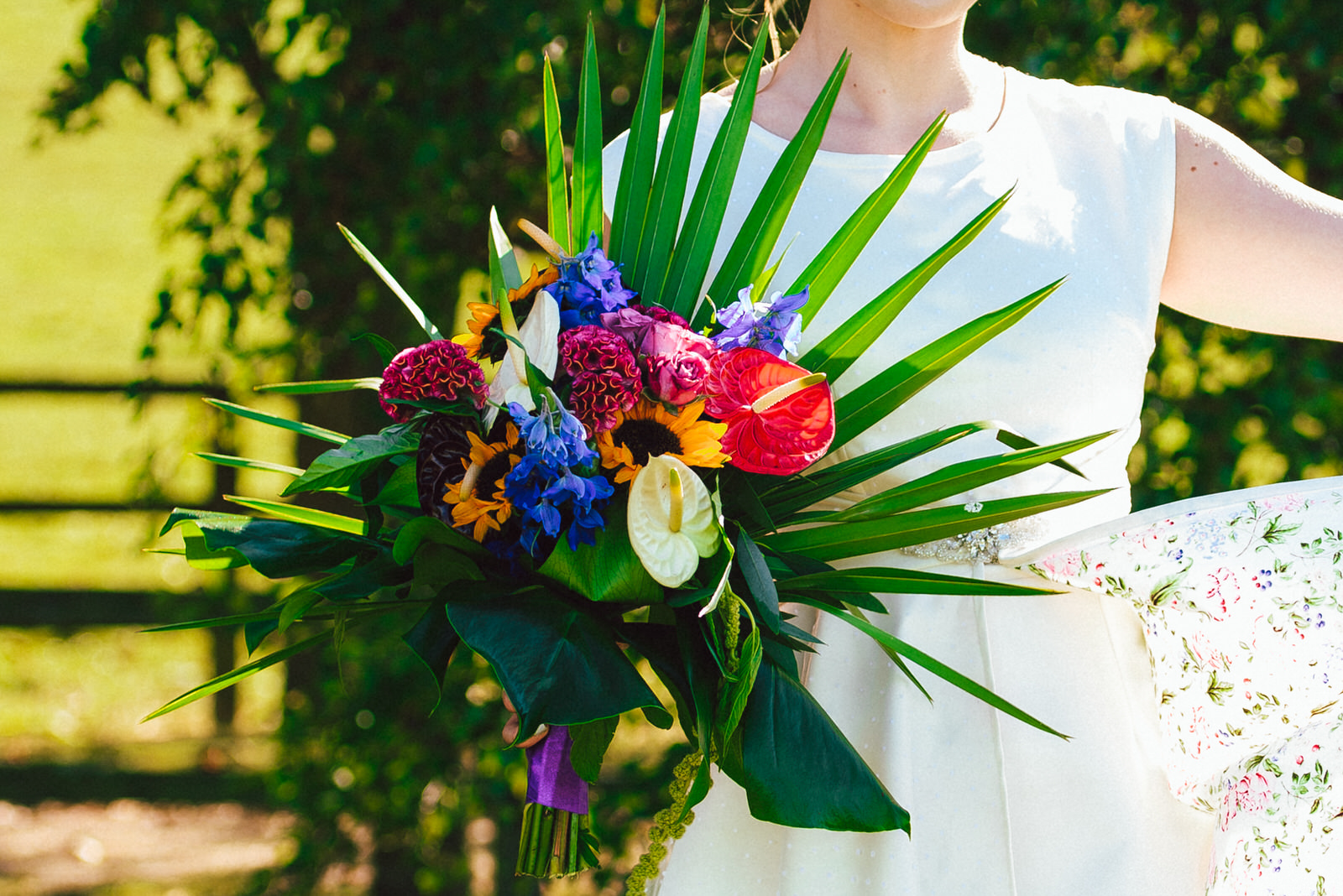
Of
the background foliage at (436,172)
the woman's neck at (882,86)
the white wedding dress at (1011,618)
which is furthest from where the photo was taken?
the background foliage at (436,172)

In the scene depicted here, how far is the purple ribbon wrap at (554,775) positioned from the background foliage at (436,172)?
3.67 ft

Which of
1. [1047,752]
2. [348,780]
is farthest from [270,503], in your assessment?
[348,780]

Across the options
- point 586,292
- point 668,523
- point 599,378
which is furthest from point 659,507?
point 586,292

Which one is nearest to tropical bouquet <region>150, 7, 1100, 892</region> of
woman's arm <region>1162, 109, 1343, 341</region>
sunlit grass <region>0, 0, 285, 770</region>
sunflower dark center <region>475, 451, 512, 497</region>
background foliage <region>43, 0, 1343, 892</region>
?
sunflower dark center <region>475, 451, 512, 497</region>

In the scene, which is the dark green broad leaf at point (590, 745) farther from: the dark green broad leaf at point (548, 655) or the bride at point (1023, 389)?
the bride at point (1023, 389)

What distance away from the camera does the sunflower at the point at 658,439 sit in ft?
3.20

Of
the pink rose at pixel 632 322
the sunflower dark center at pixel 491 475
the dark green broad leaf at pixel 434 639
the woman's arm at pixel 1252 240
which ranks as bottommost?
the dark green broad leaf at pixel 434 639

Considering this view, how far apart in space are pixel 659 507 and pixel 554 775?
1.19ft

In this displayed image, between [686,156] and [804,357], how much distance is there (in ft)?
0.78

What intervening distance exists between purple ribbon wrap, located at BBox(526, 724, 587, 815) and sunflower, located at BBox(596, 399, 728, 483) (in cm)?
31

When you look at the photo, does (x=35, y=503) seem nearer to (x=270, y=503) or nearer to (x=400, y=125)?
(x=400, y=125)

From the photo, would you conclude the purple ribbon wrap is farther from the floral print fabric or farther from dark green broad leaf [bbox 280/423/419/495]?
the floral print fabric

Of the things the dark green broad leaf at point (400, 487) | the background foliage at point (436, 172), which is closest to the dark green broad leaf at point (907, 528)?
the dark green broad leaf at point (400, 487)

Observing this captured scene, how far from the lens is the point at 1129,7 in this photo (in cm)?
218
